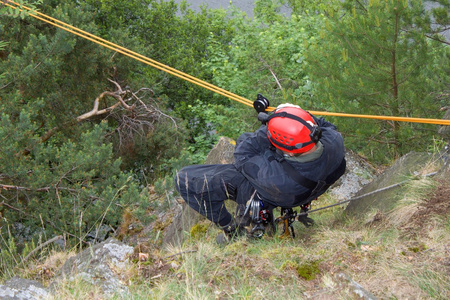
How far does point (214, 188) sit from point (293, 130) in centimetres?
97

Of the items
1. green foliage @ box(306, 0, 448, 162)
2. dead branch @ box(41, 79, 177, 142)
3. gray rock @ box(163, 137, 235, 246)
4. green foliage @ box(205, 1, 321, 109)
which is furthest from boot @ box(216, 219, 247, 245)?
dead branch @ box(41, 79, 177, 142)

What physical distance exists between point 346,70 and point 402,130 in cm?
105

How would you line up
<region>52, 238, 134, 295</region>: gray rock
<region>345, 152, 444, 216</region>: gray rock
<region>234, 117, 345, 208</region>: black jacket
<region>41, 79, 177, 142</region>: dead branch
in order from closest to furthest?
<region>52, 238, 134, 295</region>: gray rock
<region>234, 117, 345, 208</region>: black jacket
<region>345, 152, 444, 216</region>: gray rock
<region>41, 79, 177, 142</region>: dead branch

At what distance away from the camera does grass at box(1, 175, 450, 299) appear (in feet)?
7.98

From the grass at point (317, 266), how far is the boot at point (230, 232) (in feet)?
1.01

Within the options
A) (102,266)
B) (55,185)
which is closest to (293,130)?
(102,266)

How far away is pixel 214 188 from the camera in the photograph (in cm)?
385

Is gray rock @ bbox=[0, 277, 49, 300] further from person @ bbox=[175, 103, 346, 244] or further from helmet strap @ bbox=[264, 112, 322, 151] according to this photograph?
helmet strap @ bbox=[264, 112, 322, 151]

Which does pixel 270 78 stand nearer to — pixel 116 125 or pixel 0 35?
pixel 116 125

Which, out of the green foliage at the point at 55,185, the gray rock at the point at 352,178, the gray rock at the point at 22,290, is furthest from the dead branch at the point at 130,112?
the gray rock at the point at 22,290

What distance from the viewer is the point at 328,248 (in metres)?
3.04

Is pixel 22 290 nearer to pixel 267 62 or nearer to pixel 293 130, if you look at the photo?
pixel 293 130

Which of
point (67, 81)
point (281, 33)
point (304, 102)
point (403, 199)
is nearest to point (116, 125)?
point (67, 81)

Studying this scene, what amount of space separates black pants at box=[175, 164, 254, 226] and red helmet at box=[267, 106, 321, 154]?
612 millimetres
